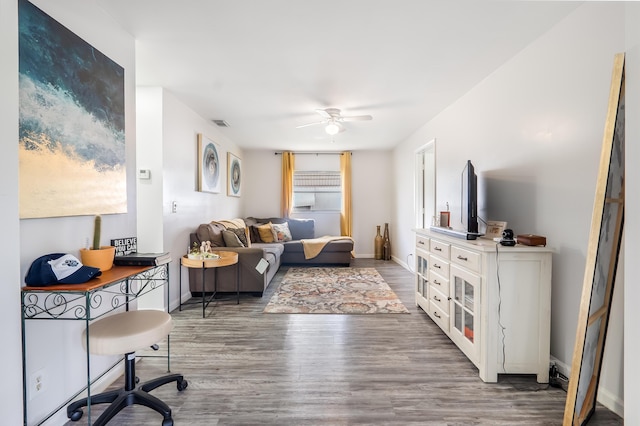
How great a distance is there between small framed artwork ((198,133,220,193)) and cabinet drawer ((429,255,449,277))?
319cm

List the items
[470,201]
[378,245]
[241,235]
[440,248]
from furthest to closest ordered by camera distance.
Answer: [378,245] < [241,235] < [440,248] < [470,201]

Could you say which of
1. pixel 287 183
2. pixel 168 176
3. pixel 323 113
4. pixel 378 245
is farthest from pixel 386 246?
pixel 168 176

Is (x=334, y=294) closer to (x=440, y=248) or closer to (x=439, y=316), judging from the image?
(x=439, y=316)

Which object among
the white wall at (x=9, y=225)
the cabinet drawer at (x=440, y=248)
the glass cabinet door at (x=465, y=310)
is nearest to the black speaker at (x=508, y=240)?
the glass cabinet door at (x=465, y=310)

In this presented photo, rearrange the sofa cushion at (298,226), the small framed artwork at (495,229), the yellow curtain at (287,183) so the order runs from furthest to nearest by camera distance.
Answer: the yellow curtain at (287,183) → the sofa cushion at (298,226) → the small framed artwork at (495,229)

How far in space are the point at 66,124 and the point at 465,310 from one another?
289cm

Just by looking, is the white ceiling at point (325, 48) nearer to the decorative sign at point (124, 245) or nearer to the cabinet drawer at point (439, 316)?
the decorative sign at point (124, 245)

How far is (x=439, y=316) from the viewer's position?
9.12ft

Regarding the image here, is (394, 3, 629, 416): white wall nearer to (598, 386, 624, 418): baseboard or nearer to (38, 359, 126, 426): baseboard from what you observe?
(598, 386, 624, 418): baseboard

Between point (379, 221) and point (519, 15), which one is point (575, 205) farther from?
point (379, 221)

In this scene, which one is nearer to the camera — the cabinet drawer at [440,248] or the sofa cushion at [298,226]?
the cabinet drawer at [440,248]

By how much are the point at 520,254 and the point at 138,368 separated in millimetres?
2837

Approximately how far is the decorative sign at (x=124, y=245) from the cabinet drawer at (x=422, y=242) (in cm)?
267

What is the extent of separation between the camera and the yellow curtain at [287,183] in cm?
686
